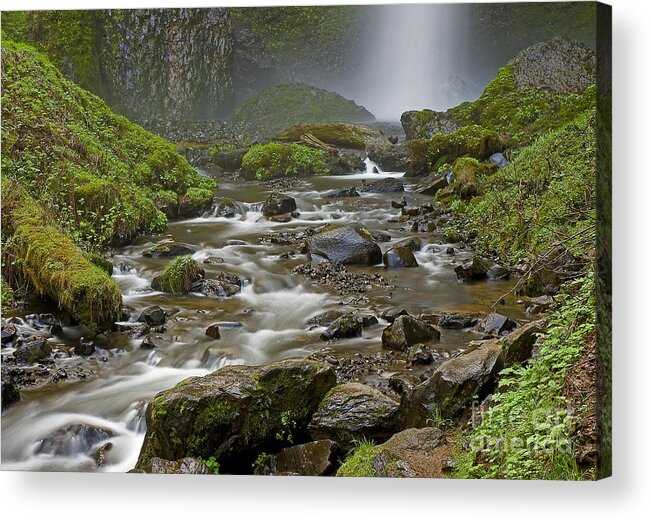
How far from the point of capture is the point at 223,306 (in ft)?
17.3

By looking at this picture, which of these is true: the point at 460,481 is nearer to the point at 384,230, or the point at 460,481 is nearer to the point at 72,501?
the point at 384,230

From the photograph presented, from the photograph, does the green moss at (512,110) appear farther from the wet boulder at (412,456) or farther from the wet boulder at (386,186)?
the wet boulder at (412,456)

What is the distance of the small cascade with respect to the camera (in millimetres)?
5184

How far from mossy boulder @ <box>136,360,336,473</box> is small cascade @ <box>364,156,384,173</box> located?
1.47 meters

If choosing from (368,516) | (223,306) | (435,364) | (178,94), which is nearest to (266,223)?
(223,306)

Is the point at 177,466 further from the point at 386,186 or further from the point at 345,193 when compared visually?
the point at 386,186

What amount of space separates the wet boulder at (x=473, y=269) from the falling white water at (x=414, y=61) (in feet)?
3.66

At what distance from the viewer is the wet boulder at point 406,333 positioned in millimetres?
4926

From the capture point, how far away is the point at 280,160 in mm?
5203

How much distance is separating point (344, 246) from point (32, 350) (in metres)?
2.31

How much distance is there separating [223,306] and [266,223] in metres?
0.69

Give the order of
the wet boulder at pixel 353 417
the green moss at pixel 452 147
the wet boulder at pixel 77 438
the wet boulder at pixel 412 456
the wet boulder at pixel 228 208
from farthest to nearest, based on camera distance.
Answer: the wet boulder at pixel 228 208
the green moss at pixel 452 147
the wet boulder at pixel 77 438
the wet boulder at pixel 353 417
the wet boulder at pixel 412 456

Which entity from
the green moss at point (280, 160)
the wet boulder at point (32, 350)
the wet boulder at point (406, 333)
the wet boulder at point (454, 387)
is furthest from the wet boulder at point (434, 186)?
the wet boulder at point (32, 350)

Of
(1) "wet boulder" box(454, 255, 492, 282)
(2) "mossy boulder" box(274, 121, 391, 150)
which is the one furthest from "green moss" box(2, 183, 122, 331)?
(1) "wet boulder" box(454, 255, 492, 282)
